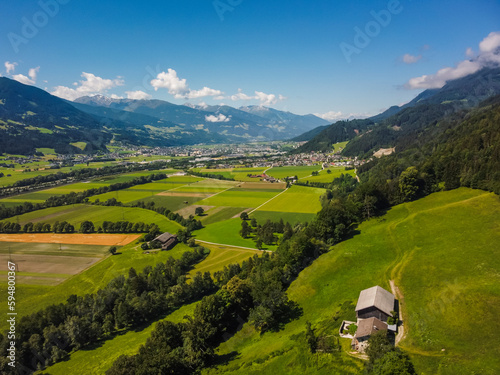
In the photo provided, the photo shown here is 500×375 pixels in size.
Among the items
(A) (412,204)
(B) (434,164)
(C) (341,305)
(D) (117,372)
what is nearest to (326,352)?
(C) (341,305)

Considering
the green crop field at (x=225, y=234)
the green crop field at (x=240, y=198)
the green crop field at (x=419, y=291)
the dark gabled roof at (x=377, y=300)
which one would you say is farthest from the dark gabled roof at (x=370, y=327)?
the green crop field at (x=240, y=198)

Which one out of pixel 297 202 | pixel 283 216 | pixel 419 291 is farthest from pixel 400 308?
pixel 297 202

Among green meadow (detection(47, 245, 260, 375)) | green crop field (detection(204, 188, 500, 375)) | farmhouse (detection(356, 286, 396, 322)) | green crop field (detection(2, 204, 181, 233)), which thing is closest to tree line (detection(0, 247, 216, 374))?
green meadow (detection(47, 245, 260, 375))

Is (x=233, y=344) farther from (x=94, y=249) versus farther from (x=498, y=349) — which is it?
(x=94, y=249)

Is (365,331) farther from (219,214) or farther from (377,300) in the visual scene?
(219,214)

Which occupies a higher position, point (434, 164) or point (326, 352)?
point (434, 164)

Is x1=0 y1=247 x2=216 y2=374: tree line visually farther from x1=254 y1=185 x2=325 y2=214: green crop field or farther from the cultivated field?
x1=254 y1=185 x2=325 y2=214: green crop field
